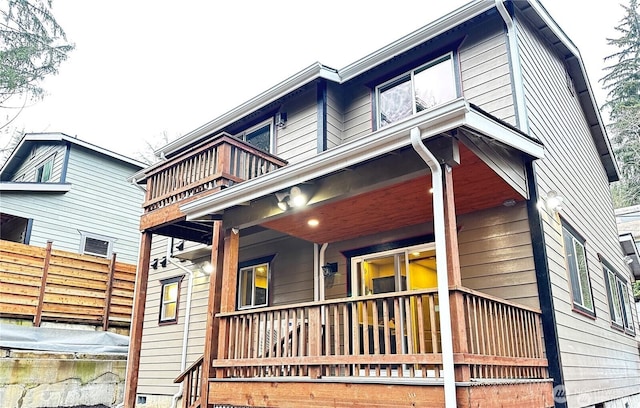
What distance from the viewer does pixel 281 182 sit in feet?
19.8

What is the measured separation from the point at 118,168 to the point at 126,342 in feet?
23.8

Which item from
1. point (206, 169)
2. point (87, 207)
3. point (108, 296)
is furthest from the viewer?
point (87, 207)

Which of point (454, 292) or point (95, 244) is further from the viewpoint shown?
point (95, 244)

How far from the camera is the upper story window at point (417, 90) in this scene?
795 centimetres

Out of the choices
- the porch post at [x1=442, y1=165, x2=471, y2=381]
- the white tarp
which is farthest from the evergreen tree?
the porch post at [x1=442, y1=165, x2=471, y2=381]

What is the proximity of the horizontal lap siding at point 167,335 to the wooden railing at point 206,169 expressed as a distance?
2626mm

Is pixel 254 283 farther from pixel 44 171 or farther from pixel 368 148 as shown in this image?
pixel 44 171

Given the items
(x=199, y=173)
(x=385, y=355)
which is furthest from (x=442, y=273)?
(x=199, y=173)

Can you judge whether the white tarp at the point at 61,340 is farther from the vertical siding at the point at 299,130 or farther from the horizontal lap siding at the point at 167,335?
the vertical siding at the point at 299,130

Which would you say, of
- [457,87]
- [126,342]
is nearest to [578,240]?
[457,87]

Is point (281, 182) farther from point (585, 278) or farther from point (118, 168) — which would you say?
point (118, 168)

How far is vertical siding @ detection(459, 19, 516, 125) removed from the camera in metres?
7.04

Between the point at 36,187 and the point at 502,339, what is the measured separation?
45.2 feet

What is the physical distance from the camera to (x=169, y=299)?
36.9 ft
